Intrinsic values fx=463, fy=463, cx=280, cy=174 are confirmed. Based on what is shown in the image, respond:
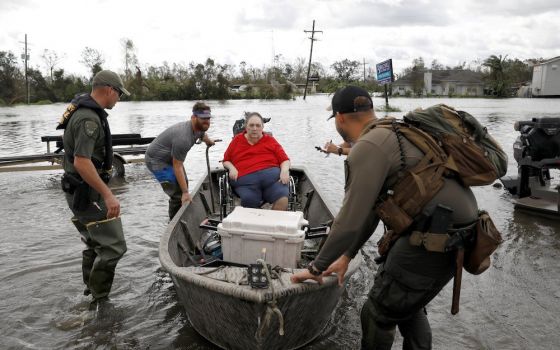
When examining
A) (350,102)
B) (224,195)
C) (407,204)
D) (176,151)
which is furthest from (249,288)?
(176,151)

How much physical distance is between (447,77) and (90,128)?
96.0m

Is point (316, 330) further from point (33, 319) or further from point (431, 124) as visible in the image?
point (33, 319)

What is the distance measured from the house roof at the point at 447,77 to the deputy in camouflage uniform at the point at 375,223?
9132cm

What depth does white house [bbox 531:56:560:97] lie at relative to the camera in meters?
70.6

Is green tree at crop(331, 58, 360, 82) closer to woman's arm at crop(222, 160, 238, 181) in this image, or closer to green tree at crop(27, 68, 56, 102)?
green tree at crop(27, 68, 56, 102)

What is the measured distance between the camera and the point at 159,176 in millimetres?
6379

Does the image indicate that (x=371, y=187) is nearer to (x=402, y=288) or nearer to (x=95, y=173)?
(x=402, y=288)

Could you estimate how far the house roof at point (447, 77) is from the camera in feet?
A: 292

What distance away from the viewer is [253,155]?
6.12 m

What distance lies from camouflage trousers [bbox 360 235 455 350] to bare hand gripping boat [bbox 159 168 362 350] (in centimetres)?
53

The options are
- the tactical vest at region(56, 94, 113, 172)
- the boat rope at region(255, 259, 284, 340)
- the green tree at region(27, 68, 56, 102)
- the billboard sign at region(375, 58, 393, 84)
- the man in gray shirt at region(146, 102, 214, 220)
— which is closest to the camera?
the boat rope at region(255, 259, 284, 340)

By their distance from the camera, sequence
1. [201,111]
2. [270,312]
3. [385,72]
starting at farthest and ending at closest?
1. [385,72]
2. [201,111]
3. [270,312]

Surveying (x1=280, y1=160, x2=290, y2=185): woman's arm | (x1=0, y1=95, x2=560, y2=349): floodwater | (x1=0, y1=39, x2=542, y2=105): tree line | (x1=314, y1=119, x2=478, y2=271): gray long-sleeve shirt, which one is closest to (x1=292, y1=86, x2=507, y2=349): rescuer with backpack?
(x1=314, y1=119, x2=478, y2=271): gray long-sleeve shirt

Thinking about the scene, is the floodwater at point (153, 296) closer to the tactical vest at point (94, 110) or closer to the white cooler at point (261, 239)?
the white cooler at point (261, 239)
